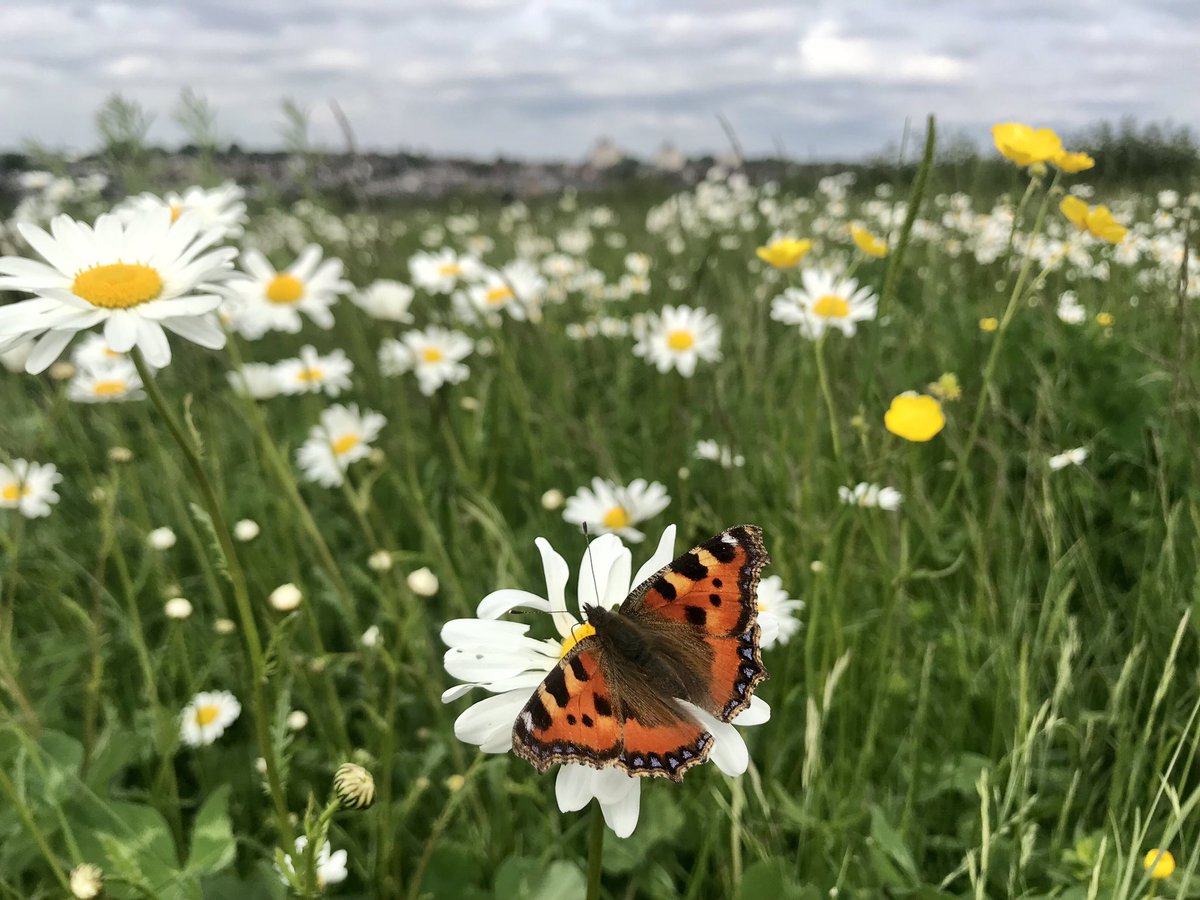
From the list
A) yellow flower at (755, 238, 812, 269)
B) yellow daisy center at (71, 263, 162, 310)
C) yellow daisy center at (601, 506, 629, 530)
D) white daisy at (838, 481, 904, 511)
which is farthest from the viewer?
yellow daisy center at (601, 506, 629, 530)

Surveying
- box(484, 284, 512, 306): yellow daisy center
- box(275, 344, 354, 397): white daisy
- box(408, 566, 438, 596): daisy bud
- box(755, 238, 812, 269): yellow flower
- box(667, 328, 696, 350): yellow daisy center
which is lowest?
box(408, 566, 438, 596): daisy bud

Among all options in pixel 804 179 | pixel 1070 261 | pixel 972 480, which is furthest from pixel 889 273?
pixel 804 179

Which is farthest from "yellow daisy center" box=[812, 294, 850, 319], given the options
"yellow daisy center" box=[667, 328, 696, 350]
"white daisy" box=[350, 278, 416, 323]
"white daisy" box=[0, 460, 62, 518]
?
"white daisy" box=[0, 460, 62, 518]

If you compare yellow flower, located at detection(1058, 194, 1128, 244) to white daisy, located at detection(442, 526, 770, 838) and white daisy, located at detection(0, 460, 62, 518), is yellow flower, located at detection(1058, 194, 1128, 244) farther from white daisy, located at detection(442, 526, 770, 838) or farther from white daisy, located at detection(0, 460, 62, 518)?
white daisy, located at detection(0, 460, 62, 518)

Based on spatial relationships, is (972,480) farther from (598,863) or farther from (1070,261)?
(1070,261)

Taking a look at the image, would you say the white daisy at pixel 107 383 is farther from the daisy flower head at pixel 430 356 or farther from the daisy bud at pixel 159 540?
the daisy flower head at pixel 430 356

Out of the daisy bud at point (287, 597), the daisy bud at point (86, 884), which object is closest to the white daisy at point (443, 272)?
the daisy bud at point (287, 597)
